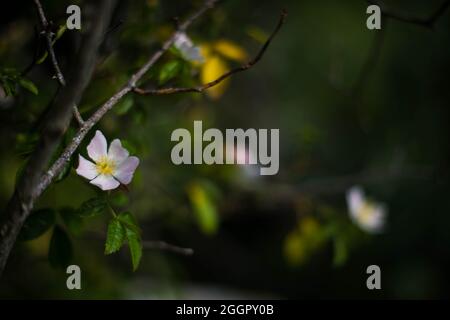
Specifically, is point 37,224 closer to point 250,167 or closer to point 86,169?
point 86,169

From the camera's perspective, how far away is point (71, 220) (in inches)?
43.6

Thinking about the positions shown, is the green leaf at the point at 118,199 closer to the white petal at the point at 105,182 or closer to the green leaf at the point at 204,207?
the white petal at the point at 105,182

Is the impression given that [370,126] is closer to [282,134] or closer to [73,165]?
[282,134]

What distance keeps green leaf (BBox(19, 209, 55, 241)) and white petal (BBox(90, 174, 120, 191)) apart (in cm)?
17

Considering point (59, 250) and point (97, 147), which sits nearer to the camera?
point (97, 147)

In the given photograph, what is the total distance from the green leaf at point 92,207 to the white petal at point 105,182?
3cm

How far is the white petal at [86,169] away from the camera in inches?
36.7

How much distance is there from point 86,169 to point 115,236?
5.1 inches

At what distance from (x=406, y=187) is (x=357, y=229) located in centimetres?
140

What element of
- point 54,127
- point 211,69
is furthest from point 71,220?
point 211,69

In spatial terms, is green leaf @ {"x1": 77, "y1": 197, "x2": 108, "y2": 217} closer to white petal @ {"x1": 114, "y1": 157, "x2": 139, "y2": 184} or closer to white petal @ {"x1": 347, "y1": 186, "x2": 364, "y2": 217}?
white petal @ {"x1": 114, "y1": 157, "x2": 139, "y2": 184}

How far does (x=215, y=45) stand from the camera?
1555mm

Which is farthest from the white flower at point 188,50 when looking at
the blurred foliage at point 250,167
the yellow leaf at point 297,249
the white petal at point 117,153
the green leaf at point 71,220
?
the yellow leaf at point 297,249

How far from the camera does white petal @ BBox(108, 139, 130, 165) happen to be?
3.28 feet
